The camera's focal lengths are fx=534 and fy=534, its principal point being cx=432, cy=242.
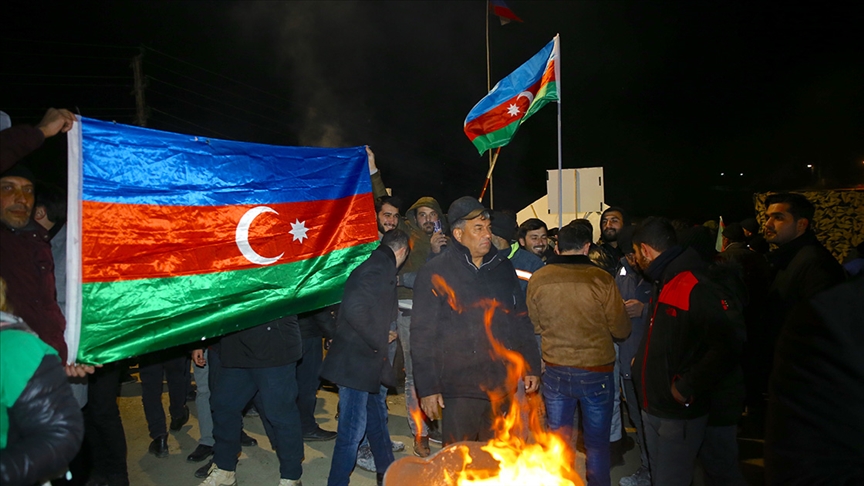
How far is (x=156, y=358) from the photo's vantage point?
573 cm

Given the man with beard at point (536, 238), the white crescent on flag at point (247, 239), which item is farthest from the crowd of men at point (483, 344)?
the man with beard at point (536, 238)

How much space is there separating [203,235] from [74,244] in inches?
37.4

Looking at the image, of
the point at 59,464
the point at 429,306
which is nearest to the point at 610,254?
the point at 429,306

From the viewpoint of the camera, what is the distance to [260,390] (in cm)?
458

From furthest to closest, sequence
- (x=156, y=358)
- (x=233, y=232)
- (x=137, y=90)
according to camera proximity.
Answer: (x=137, y=90), (x=156, y=358), (x=233, y=232)

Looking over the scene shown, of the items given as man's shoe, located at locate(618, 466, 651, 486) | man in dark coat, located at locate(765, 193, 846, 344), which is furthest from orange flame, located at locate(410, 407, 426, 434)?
man in dark coat, located at locate(765, 193, 846, 344)

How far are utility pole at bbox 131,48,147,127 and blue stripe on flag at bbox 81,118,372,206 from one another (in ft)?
45.7

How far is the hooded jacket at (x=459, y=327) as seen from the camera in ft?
13.6

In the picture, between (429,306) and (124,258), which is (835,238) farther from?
(124,258)

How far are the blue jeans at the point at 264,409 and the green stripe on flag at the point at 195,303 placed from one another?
1.71ft

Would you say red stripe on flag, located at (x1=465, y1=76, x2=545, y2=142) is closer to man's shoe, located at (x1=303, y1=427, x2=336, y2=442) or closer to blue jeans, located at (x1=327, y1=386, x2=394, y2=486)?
man's shoe, located at (x1=303, y1=427, x2=336, y2=442)

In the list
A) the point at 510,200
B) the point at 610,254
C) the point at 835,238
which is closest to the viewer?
the point at 610,254

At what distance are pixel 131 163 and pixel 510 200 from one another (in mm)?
50642

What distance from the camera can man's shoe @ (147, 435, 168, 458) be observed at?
5613 millimetres
